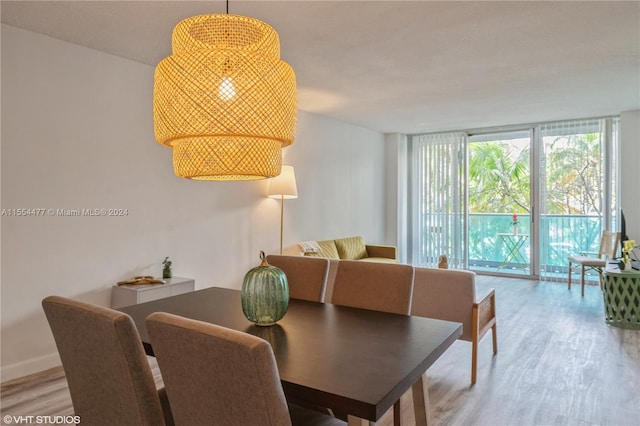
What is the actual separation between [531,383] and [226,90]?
2.79m

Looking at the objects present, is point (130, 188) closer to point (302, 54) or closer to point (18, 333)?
point (18, 333)

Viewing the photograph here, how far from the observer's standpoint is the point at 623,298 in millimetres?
4273

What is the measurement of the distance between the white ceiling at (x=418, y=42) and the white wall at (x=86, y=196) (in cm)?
28

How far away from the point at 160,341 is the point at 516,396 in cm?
244

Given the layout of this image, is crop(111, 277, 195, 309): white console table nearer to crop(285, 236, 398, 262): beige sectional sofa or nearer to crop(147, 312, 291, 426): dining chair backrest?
crop(285, 236, 398, 262): beige sectional sofa

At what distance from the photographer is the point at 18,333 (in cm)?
311

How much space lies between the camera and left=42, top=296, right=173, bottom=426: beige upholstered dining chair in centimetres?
132

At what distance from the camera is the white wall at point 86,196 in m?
3.08

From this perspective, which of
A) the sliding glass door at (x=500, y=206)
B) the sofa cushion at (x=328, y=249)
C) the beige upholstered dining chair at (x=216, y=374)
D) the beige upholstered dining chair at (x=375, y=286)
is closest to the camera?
the beige upholstered dining chair at (x=216, y=374)

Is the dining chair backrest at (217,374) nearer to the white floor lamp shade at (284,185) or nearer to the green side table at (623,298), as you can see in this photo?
the white floor lamp shade at (284,185)

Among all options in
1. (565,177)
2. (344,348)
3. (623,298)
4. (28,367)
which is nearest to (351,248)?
(623,298)

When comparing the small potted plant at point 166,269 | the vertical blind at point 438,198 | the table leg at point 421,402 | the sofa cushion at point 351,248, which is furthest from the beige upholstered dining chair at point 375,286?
the vertical blind at point 438,198

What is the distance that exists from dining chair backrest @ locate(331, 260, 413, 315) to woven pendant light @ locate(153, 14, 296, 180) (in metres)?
0.99

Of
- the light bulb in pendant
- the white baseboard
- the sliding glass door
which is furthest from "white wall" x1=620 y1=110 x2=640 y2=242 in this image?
the white baseboard
